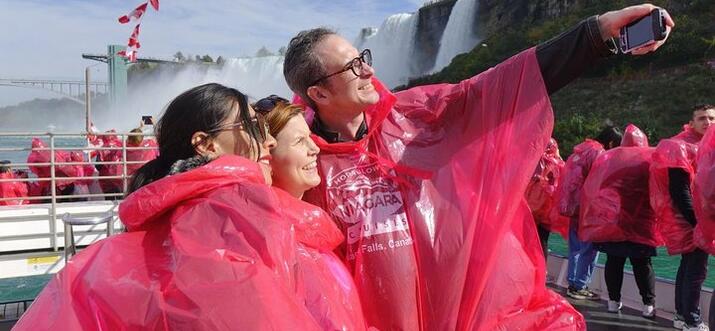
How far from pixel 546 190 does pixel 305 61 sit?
14.4 feet

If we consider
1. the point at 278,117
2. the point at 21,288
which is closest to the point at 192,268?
the point at 278,117

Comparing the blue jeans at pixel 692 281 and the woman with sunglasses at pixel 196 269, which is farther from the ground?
the woman with sunglasses at pixel 196 269

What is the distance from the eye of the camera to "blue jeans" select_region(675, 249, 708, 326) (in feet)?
13.2

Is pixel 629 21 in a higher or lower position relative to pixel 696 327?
higher

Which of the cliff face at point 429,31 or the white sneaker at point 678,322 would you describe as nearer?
the white sneaker at point 678,322

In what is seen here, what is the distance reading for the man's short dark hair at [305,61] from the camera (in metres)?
1.75

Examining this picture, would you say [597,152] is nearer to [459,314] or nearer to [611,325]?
[611,325]

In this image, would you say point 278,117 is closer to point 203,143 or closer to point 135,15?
point 203,143

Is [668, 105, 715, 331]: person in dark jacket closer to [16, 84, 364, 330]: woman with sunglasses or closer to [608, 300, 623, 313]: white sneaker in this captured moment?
[608, 300, 623, 313]: white sneaker

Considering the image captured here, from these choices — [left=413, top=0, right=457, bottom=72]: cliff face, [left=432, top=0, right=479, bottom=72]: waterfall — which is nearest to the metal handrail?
[left=432, top=0, right=479, bottom=72]: waterfall

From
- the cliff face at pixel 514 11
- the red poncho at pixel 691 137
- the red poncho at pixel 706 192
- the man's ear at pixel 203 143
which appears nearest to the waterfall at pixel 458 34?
the cliff face at pixel 514 11

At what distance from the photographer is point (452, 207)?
1674 millimetres

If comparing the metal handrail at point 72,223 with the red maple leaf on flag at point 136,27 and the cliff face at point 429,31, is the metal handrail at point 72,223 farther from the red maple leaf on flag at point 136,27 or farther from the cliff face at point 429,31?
the cliff face at point 429,31

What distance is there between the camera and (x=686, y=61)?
20.2m
